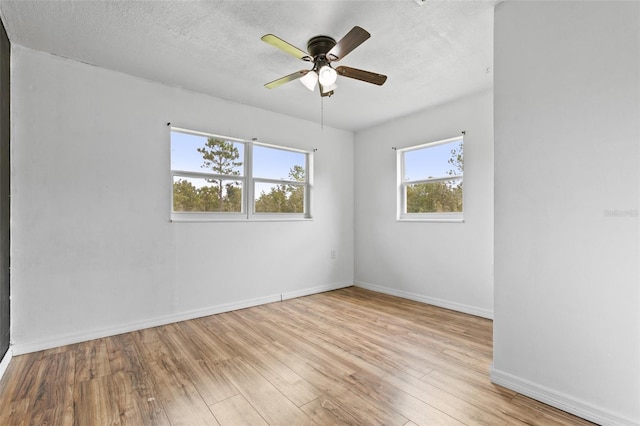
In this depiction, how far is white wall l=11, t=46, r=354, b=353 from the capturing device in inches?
102

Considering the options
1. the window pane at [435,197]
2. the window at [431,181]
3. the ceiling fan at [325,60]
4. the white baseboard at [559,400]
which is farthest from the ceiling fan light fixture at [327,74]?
the white baseboard at [559,400]

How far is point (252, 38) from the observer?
241 centimetres

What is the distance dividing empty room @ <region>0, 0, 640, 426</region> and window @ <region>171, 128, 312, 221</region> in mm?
29

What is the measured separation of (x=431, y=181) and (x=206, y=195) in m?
2.97

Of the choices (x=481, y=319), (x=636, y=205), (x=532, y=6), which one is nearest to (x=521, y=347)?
(x=636, y=205)

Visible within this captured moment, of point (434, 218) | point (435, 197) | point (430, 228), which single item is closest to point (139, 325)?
point (430, 228)

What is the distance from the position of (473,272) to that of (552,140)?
7.00 ft

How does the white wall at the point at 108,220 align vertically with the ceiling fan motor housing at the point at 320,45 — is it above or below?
below

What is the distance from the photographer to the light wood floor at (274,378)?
5.68 feet

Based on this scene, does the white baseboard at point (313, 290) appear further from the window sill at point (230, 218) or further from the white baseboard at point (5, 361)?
the white baseboard at point (5, 361)

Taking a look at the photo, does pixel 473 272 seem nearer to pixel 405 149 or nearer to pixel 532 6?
pixel 405 149

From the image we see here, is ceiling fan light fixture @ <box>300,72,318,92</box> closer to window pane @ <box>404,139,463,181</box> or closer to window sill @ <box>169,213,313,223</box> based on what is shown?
window sill @ <box>169,213,313,223</box>

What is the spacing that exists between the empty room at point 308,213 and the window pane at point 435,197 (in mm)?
29

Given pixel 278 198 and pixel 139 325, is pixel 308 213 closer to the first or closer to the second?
pixel 278 198
